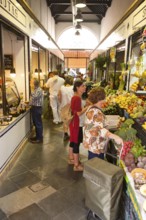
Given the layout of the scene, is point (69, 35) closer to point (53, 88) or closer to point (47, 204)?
point (53, 88)

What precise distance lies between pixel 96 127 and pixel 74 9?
26.0 feet

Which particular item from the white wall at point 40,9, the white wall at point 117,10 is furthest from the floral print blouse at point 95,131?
the white wall at point 40,9

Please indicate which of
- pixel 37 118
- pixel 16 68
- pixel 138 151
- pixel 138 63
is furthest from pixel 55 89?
pixel 138 151

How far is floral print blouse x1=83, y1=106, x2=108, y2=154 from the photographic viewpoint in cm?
268

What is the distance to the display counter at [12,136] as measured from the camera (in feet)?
11.2

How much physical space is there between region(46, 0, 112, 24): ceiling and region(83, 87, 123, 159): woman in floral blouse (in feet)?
20.7

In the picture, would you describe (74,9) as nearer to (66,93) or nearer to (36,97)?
(66,93)

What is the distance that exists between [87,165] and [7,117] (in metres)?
2.12

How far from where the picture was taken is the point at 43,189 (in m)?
3.15

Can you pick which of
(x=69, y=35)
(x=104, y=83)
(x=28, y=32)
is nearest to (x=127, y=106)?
(x=28, y=32)

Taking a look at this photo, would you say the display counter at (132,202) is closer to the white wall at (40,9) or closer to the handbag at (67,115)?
the handbag at (67,115)

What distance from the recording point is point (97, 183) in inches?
86.5

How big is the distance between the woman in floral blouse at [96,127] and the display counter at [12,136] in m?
1.45

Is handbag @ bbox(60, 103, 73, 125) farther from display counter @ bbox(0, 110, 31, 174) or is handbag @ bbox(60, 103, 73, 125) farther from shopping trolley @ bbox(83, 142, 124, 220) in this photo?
shopping trolley @ bbox(83, 142, 124, 220)
